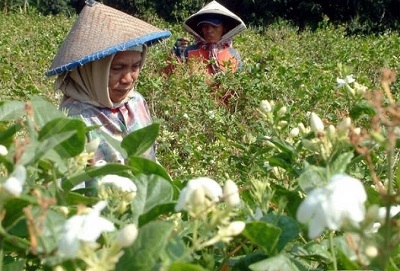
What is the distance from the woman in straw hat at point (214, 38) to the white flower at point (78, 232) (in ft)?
13.6

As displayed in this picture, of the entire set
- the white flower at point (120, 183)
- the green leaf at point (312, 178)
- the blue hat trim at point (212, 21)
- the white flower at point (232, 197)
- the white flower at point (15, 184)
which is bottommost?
the blue hat trim at point (212, 21)

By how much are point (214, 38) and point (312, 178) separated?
4247 mm

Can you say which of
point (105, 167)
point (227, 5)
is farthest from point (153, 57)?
point (227, 5)

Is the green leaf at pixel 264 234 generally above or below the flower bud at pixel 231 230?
below

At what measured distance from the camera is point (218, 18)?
5.21 meters

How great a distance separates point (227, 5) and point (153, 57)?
1406cm

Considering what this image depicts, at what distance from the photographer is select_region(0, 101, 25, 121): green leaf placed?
1.08 meters

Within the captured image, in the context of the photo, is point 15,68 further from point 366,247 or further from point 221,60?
point 366,247

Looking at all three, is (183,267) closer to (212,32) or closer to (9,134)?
(9,134)

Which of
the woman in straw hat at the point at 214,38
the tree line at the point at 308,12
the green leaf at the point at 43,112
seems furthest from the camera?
the tree line at the point at 308,12

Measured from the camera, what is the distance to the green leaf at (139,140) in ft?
3.31

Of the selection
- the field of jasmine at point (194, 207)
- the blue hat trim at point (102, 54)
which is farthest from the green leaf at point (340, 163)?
the blue hat trim at point (102, 54)

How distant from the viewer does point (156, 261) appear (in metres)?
0.70

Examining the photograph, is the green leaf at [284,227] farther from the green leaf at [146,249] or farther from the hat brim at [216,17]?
the hat brim at [216,17]
